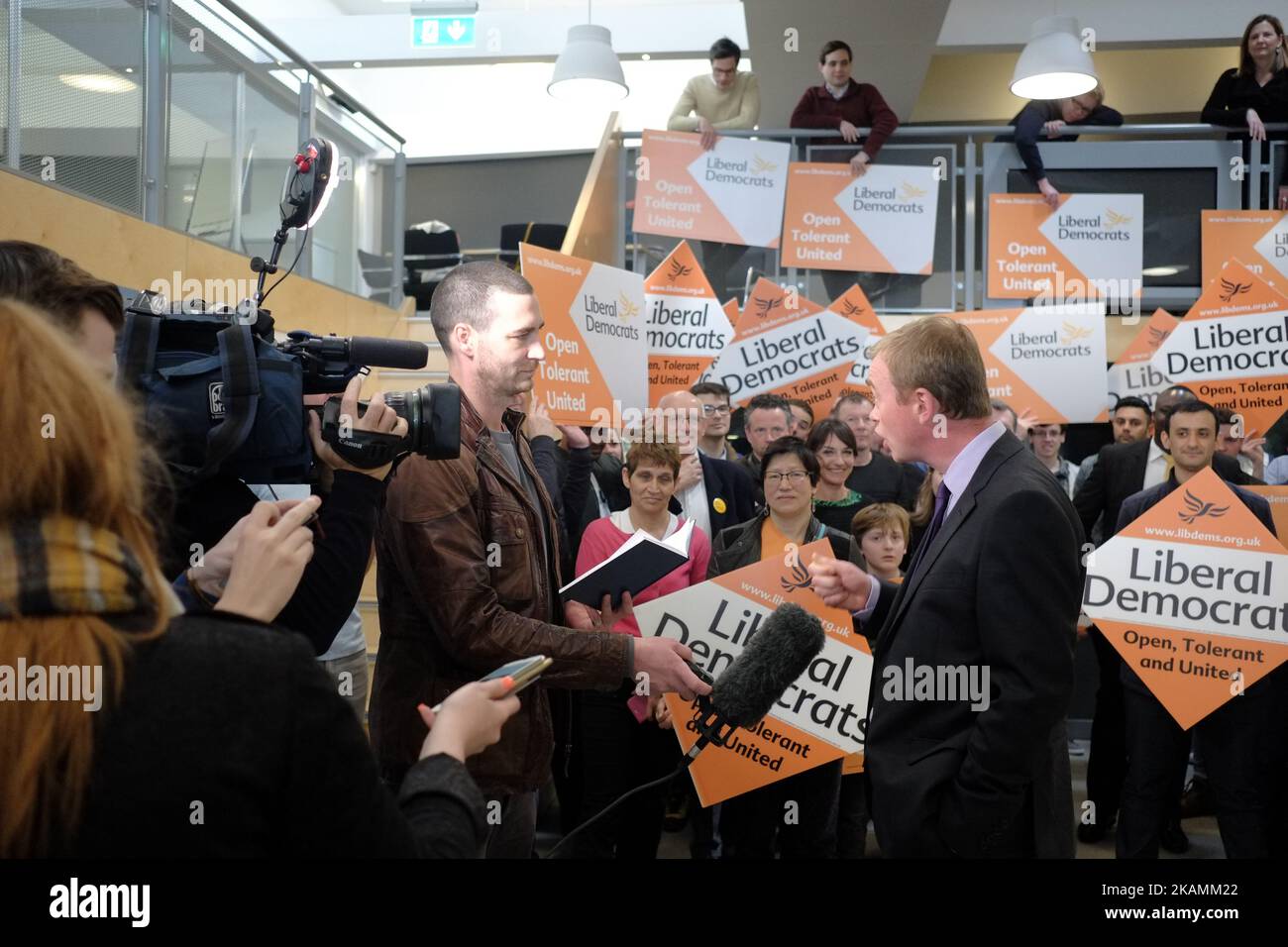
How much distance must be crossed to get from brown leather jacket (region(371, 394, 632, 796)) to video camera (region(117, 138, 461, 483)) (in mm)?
310

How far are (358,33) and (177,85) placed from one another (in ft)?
29.1

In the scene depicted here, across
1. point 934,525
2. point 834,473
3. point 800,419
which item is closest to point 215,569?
point 934,525

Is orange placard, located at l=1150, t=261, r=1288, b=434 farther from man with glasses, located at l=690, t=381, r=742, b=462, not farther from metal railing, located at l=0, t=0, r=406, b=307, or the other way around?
metal railing, located at l=0, t=0, r=406, b=307

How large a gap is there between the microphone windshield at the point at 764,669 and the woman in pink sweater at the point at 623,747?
1338 mm

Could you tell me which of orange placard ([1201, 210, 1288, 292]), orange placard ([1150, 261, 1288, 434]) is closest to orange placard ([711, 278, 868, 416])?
orange placard ([1150, 261, 1288, 434])

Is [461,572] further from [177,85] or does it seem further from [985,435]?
[177,85]

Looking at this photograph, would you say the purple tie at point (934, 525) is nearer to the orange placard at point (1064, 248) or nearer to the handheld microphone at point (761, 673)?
the handheld microphone at point (761, 673)

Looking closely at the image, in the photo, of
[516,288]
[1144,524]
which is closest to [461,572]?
[516,288]

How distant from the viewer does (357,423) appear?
204cm

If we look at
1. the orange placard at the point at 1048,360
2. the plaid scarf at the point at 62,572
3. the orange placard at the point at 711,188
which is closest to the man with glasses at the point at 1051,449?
the orange placard at the point at 1048,360

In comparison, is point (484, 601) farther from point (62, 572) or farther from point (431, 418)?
point (62, 572)

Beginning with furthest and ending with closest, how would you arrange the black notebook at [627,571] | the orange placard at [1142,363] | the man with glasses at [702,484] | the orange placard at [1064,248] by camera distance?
the orange placard at [1064,248], the orange placard at [1142,363], the man with glasses at [702,484], the black notebook at [627,571]

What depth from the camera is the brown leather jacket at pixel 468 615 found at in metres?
2.39

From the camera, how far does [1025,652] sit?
86.9 inches
